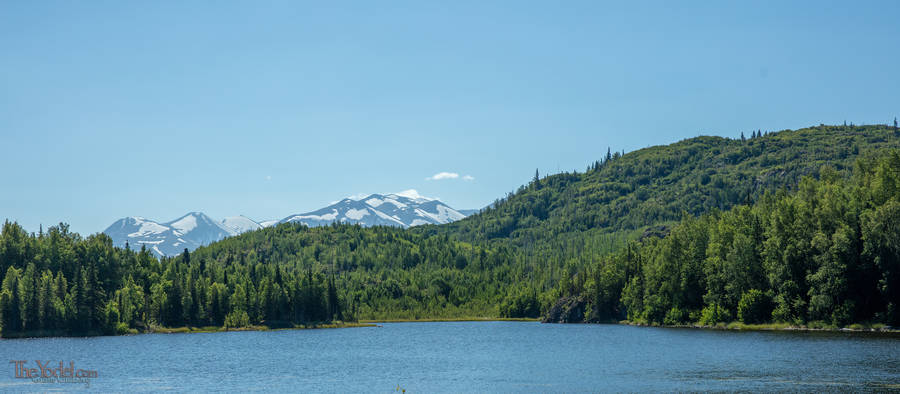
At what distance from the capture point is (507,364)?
101m

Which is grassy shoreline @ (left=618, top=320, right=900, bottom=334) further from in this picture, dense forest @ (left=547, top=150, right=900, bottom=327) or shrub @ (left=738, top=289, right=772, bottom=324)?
shrub @ (left=738, top=289, right=772, bottom=324)

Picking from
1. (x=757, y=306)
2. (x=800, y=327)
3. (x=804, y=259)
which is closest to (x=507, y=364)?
(x=800, y=327)

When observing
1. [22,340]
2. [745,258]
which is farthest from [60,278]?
[745,258]

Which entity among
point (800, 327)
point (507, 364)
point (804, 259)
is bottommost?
point (507, 364)

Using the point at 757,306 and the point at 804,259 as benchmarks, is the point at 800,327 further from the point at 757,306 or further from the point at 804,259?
the point at 804,259

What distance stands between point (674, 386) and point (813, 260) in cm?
7864

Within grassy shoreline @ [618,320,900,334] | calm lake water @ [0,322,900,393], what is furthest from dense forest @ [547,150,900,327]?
calm lake water @ [0,322,900,393]

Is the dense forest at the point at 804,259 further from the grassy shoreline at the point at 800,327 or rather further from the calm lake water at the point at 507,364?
the calm lake water at the point at 507,364

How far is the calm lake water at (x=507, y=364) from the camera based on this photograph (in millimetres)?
75562

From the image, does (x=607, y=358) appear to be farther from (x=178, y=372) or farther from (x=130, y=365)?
(x=130, y=365)

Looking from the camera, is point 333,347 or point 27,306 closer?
point 333,347

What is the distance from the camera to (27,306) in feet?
571

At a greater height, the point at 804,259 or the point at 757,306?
the point at 804,259

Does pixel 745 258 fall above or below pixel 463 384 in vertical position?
above
